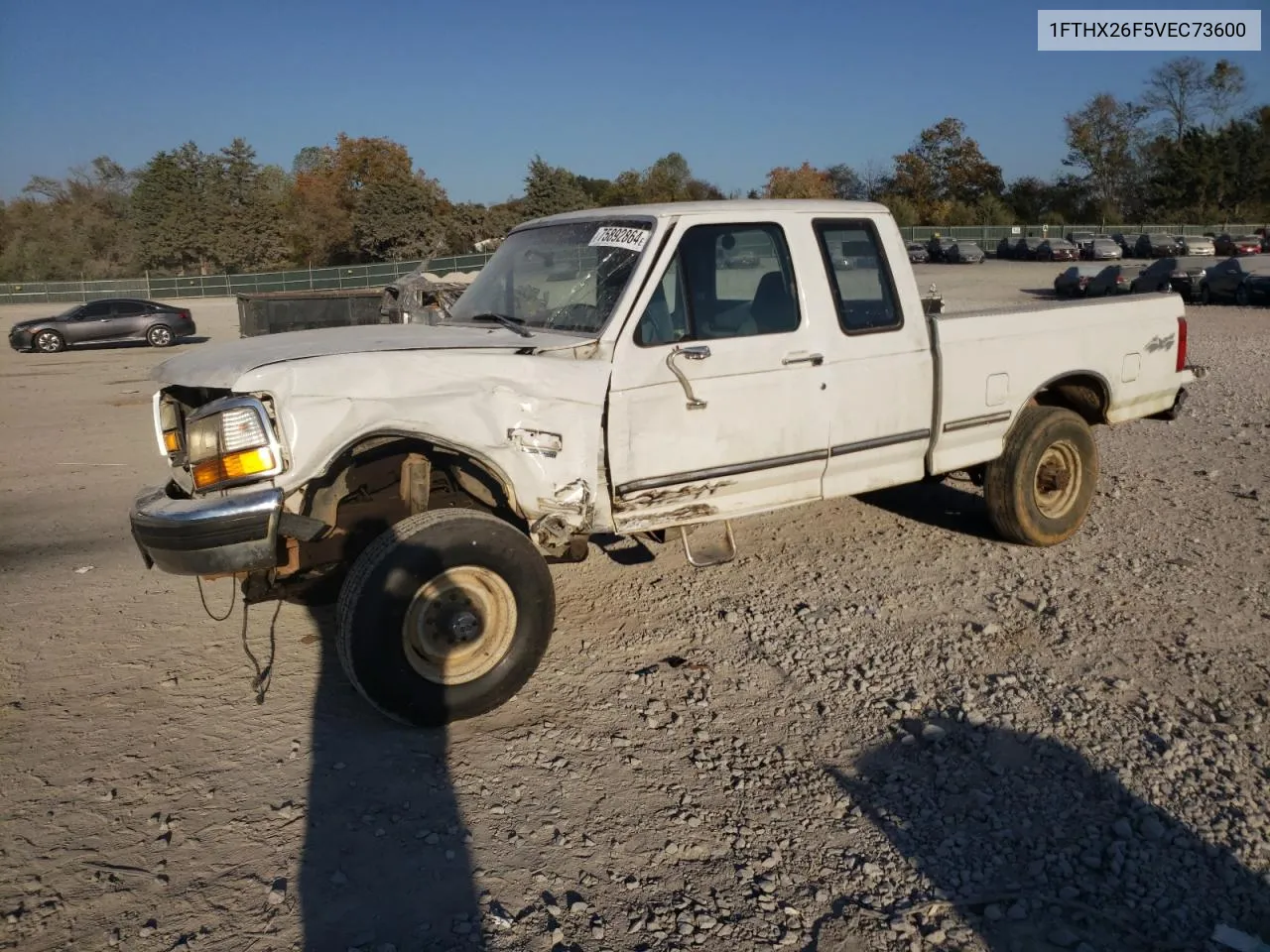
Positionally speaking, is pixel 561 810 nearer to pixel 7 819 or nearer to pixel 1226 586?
pixel 7 819

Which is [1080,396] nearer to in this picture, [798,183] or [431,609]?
[431,609]

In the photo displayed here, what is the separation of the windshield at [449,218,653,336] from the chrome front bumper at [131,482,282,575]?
168cm

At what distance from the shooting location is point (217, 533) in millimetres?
3768

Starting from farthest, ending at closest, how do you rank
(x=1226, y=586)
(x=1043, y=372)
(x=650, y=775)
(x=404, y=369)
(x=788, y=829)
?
(x=1043, y=372), (x=1226, y=586), (x=404, y=369), (x=650, y=775), (x=788, y=829)

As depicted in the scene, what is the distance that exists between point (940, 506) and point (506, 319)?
379 cm

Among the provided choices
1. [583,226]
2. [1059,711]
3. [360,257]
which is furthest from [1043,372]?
[360,257]

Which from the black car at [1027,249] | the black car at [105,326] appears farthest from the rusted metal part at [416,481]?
the black car at [1027,249]

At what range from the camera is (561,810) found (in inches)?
141

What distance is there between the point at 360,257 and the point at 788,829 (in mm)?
63561

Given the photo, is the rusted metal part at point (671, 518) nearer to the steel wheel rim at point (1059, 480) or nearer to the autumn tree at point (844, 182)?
the steel wheel rim at point (1059, 480)

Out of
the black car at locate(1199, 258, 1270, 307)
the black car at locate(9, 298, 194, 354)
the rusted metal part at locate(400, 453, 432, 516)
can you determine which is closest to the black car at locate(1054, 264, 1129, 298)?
the black car at locate(1199, 258, 1270, 307)

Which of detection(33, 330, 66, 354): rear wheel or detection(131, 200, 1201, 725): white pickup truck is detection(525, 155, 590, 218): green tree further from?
detection(131, 200, 1201, 725): white pickup truck

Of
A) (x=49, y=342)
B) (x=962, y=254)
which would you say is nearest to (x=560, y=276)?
(x=49, y=342)

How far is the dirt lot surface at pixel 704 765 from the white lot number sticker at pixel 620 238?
2.01 meters
